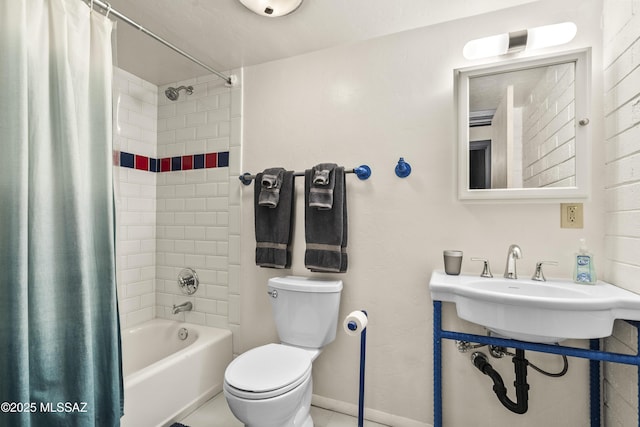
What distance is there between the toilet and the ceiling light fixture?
1.41 metres

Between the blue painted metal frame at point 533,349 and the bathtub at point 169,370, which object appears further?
the bathtub at point 169,370

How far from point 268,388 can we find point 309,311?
0.51 metres

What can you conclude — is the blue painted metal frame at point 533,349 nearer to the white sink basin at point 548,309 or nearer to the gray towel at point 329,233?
the white sink basin at point 548,309

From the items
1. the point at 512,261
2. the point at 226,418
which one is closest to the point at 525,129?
the point at 512,261

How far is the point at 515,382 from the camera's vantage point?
4.54ft

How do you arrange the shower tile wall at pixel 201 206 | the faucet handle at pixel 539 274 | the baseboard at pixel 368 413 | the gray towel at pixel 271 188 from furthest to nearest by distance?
the shower tile wall at pixel 201 206
the gray towel at pixel 271 188
the baseboard at pixel 368 413
the faucet handle at pixel 539 274

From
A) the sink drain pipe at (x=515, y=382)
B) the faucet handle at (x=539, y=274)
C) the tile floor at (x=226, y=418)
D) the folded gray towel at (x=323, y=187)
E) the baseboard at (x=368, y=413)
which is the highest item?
the folded gray towel at (x=323, y=187)

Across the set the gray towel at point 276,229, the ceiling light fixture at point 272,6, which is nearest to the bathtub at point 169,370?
the gray towel at point 276,229

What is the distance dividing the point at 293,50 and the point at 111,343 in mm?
1798

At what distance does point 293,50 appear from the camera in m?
1.95

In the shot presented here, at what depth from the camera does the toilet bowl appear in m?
1.27

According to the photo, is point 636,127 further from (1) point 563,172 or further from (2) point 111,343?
(2) point 111,343

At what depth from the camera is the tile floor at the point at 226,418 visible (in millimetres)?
1725

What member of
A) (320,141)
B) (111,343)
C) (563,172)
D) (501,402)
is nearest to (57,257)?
(111,343)
